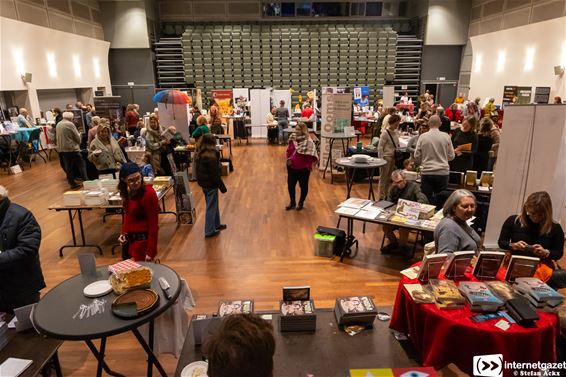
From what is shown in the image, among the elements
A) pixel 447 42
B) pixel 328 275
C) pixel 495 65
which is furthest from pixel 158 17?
pixel 328 275

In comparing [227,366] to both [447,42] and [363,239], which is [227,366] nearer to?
[363,239]

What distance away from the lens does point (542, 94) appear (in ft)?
36.7

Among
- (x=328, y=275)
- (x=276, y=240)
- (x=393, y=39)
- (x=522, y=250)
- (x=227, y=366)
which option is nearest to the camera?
(x=227, y=366)

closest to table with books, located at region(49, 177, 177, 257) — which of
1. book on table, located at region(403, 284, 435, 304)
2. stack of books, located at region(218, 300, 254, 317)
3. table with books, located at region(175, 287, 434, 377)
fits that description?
stack of books, located at region(218, 300, 254, 317)

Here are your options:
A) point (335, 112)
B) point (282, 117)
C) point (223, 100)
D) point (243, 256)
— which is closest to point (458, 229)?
point (243, 256)

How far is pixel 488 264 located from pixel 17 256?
3114 mm

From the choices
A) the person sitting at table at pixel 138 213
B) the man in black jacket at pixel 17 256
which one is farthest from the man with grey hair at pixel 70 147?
the man in black jacket at pixel 17 256

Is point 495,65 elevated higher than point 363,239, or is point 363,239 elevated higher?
point 495,65

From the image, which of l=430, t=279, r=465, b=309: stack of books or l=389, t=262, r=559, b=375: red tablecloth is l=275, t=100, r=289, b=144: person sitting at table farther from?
l=389, t=262, r=559, b=375: red tablecloth

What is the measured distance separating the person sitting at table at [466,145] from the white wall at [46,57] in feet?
37.4

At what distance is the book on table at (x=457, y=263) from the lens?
2.49m

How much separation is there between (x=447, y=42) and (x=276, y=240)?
1576cm

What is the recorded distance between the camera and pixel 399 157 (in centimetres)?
620

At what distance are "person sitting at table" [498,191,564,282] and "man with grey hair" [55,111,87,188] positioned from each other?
24.7ft
